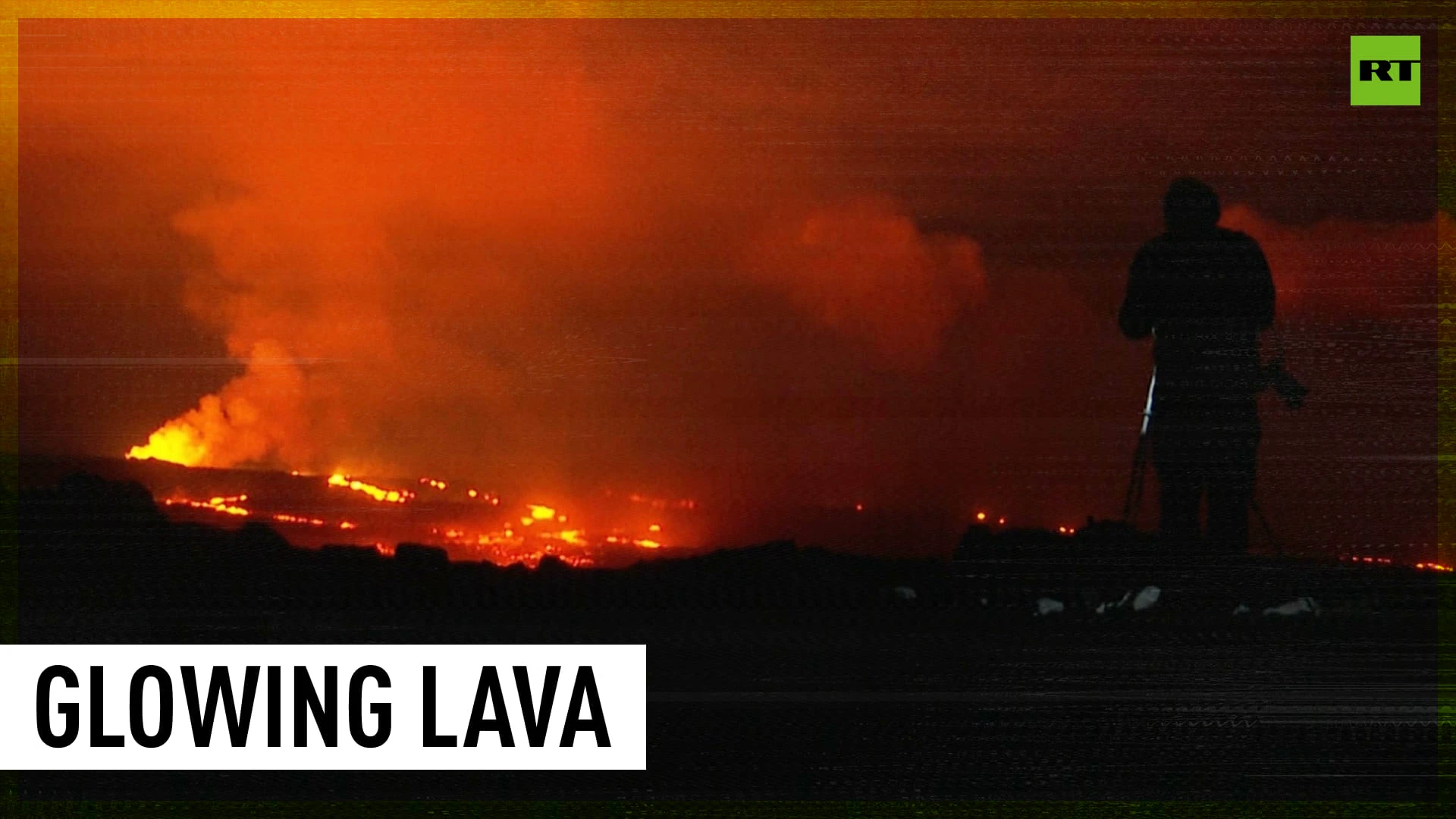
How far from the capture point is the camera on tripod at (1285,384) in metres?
2.67

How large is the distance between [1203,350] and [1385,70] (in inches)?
25.8

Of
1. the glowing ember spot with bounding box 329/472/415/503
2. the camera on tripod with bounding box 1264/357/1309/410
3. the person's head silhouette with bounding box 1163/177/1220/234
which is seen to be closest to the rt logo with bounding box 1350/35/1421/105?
the person's head silhouette with bounding box 1163/177/1220/234

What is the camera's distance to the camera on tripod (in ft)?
8.75

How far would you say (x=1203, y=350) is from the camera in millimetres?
2664

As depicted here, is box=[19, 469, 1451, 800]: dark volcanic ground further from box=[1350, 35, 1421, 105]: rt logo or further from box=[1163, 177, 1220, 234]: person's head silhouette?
box=[1350, 35, 1421, 105]: rt logo

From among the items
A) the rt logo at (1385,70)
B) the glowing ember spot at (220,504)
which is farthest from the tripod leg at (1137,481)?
the glowing ember spot at (220,504)

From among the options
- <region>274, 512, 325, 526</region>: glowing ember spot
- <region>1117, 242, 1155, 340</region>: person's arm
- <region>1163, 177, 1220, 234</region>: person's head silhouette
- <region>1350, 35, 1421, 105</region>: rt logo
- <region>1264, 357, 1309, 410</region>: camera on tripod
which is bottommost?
<region>274, 512, 325, 526</region>: glowing ember spot

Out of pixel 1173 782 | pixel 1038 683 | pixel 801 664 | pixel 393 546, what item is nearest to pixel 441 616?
pixel 393 546

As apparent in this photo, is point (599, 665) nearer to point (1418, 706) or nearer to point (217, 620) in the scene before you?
point (217, 620)

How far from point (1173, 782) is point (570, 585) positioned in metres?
1.19

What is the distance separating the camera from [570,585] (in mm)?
2580

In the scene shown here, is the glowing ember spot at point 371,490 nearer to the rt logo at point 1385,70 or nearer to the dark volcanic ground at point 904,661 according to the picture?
the dark volcanic ground at point 904,661

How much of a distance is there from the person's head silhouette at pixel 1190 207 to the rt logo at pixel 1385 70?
0.35 meters

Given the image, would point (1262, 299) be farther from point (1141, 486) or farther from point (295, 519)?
point (295, 519)
